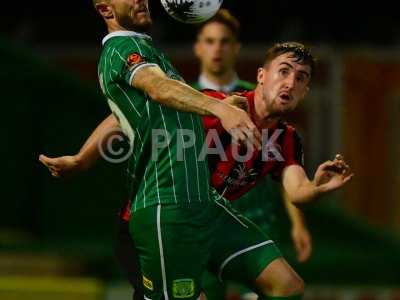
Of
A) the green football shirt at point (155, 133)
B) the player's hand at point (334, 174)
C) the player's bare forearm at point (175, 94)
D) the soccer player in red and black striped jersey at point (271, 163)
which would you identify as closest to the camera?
the player's bare forearm at point (175, 94)

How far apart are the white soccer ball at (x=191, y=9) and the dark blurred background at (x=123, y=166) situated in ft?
10.0

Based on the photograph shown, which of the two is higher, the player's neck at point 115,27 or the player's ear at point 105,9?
the player's ear at point 105,9

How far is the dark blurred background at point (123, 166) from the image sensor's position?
9250 mm

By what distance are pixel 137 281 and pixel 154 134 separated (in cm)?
79

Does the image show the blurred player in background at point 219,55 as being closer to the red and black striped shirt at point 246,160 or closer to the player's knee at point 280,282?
the red and black striped shirt at point 246,160

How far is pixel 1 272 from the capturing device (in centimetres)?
889

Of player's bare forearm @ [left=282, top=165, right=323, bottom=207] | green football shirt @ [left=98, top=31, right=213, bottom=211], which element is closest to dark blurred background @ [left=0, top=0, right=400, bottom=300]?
player's bare forearm @ [left=282, top=165, right=323, bottom=207]

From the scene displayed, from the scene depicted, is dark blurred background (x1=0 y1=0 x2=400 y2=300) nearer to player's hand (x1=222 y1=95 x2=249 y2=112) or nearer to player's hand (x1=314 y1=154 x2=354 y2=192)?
player's hand (x1=314 y1=154 x2=354 y2=192)

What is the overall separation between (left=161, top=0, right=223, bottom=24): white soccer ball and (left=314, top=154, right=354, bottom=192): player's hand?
87 cm

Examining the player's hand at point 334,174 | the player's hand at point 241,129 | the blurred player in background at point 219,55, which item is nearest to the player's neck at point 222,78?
the blurred player in background at point 219,55

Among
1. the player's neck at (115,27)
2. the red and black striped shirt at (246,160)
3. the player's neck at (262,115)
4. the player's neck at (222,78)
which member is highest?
the player's neck at (115,27)

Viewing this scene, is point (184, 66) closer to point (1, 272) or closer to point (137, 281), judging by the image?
point (1, 272)

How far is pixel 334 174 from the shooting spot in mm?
5281

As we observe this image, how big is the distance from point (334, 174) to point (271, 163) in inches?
19.6
